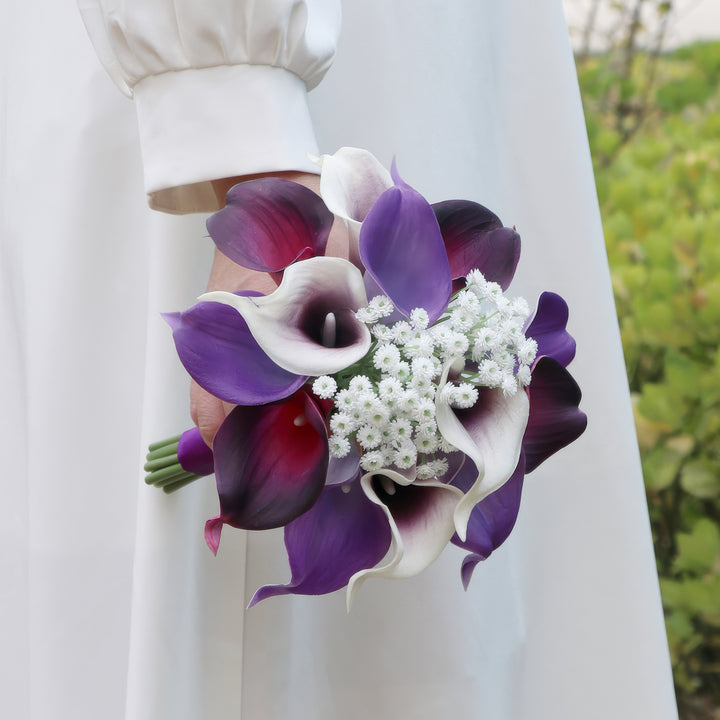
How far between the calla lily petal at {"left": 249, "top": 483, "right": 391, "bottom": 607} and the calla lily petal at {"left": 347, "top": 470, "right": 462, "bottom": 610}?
1 cm

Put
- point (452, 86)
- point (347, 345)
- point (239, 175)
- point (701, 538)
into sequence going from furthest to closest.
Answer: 1. point (701, 538)
2. point (452, 86)
3. point (239, 175)
4. point (347, 345)

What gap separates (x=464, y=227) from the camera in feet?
1.52

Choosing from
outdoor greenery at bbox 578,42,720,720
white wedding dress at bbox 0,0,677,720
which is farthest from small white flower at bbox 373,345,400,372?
outdoor greenery at bbox 578,42,720,720

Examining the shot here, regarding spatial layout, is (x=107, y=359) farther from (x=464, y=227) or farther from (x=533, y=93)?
(x=533, y=93)

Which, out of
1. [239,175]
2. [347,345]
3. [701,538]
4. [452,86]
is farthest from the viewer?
[701,538]

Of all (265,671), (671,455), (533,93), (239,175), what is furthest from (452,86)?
(671,455)

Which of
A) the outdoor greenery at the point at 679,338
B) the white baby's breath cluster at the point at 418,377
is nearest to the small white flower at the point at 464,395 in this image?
the white baby's breath cluster at the point at 418,377

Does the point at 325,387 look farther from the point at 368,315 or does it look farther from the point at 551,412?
the point at 551,412

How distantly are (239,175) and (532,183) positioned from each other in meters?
0.26

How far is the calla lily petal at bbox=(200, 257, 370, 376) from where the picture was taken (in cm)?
37

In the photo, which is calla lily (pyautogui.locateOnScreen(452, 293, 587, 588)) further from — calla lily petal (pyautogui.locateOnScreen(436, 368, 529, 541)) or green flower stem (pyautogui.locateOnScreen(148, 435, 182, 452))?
green flower stem (pyautogui.locateOnScreen(148, 435, 182, 452))

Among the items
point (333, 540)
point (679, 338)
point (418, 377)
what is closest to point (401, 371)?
point (418, 377)

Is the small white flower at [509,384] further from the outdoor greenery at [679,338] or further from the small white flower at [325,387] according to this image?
the outdoor greenery at [679,338]

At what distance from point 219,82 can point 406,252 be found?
0.65 ft
